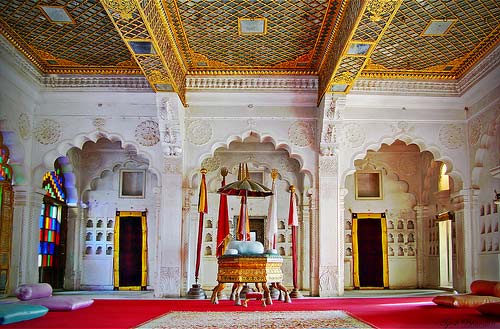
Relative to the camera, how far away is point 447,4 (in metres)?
7.91

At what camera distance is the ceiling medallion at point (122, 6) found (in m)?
6.97

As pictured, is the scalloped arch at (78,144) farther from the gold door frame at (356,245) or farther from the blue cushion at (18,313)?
the gold door frame at (356,245)

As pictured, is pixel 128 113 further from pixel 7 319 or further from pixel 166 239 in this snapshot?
pixel 7 319

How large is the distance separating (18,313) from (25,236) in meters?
4.57

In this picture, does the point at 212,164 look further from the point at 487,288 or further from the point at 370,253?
the point at 487,288

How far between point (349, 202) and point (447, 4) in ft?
20.9

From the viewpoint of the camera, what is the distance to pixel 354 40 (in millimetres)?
8000

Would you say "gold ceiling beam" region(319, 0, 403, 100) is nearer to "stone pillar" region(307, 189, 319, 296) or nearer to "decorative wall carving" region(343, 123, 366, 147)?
"decorative wall carving" region(343, 123, 366, 147)

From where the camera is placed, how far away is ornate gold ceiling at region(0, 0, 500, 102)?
25.8 feet

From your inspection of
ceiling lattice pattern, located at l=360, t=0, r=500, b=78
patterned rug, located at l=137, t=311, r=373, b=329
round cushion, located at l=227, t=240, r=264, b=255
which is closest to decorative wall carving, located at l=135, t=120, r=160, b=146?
round cushion, located at l=227, t=240, r=264, b=255

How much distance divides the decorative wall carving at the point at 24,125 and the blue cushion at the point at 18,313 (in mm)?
4447

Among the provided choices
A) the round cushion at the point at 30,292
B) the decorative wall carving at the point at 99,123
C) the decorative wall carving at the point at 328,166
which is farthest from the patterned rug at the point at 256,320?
the decorative wall carving at the point at 99,123

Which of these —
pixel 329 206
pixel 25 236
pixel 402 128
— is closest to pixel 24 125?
pixel 25 236

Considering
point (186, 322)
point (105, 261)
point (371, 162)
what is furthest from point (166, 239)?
point (371, 162)
